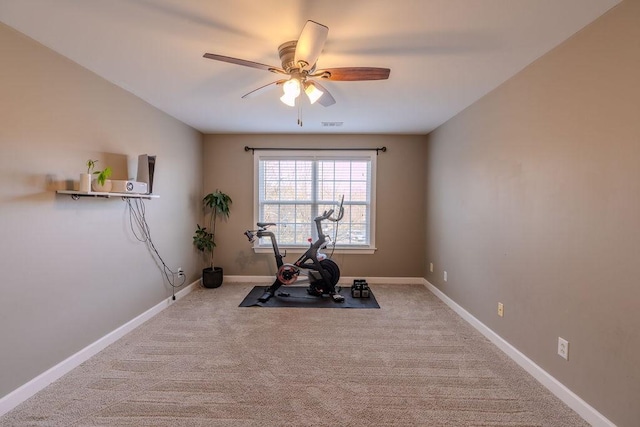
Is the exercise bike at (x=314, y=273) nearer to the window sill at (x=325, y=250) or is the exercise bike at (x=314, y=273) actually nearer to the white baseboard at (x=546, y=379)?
the window sill at (x=325, y=250)

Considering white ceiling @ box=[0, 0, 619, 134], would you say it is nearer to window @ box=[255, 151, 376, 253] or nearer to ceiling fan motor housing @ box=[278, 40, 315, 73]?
ceiling fan motor housing @ box=[278, 40, 315, 73]

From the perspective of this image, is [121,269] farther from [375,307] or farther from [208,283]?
[375,307]

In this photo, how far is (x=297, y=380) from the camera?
82.0 inches

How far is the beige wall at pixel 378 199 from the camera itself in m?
4.56

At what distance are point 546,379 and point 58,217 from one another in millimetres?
3760

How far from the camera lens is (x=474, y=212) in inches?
122

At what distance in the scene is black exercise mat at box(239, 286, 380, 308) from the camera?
11.9 ft

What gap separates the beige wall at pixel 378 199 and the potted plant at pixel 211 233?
0.13m

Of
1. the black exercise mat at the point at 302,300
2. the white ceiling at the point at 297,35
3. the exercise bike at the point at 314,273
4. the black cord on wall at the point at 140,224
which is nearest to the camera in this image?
the white ceiling at the point at 297,35

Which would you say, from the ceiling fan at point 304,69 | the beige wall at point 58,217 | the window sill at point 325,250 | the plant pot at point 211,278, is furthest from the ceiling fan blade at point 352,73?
the plant pot at point 211,278

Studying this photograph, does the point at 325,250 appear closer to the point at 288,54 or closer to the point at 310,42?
the point at 288,54

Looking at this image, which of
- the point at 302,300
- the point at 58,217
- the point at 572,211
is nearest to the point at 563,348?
the point at 572,211

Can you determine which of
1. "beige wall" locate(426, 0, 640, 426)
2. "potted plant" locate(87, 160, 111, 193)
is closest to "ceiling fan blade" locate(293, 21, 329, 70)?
"beige wall" locate(426, 0, 640, 426)

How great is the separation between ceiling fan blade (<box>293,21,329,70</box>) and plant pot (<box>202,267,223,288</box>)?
3.37m
